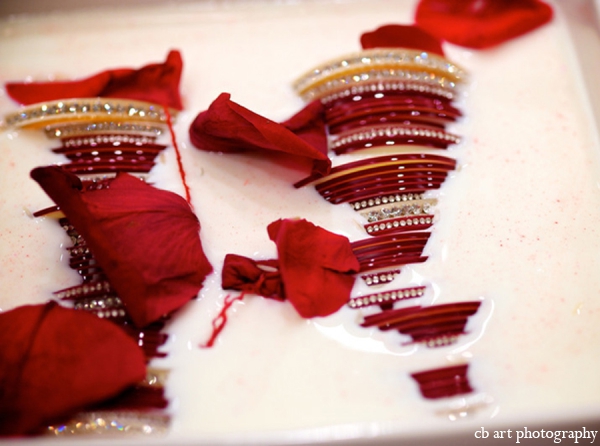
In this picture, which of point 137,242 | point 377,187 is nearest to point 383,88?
point 377,187

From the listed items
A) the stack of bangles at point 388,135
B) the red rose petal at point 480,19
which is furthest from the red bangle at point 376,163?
the red rose petal at point 480,19

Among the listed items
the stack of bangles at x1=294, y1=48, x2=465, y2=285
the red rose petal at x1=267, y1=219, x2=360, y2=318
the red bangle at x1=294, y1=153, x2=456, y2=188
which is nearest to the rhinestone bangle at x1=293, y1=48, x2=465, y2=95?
the stack of bangles at x1=294, y1=48, x2=465, y2=285

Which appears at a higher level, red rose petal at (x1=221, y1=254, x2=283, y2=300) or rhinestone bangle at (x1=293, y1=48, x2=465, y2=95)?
rhinestone bangle at (x1=293, y1=48, x2=465, y2=95)

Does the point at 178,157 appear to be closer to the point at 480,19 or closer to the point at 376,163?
the point at 376,163

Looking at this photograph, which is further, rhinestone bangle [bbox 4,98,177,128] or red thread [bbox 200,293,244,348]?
rhinestone bangle [bbox 4,98,177,128]

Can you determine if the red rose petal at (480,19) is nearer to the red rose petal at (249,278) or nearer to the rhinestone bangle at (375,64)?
the rhinestone bangle at (375,64)

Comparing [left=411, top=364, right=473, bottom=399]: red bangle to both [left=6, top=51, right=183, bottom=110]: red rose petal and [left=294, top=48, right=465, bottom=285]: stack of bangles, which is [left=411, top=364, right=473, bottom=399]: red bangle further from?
[left=6, top=51, right=183, bottom=110]: red rose petal

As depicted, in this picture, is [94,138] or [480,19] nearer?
[94,138]

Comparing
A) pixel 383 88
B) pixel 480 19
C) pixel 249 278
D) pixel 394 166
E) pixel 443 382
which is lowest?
pixel 443 382
